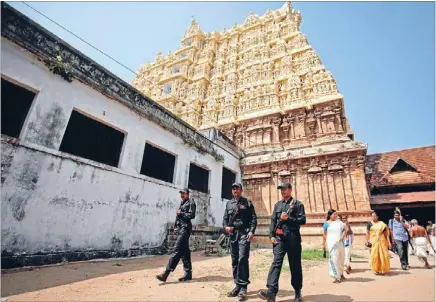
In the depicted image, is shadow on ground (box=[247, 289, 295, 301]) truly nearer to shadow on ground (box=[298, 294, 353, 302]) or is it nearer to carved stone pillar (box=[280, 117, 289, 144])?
shadow on ground (box=[298, 294, 353, 302])

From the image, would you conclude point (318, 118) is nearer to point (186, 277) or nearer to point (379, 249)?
point (379, 249)

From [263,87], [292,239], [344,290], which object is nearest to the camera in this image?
[292,239]

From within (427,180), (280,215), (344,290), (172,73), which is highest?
(172,73)

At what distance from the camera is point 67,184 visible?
5.99 meters

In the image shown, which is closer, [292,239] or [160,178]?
[292,239]

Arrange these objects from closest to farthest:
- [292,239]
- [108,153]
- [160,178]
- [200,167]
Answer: [292,239] < [108,153] < [160,178] < [200,167]

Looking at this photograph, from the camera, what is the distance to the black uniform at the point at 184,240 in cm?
453

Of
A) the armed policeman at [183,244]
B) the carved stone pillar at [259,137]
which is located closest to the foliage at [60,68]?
the armed policeman at [183,244]

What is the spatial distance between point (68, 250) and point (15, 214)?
147cm

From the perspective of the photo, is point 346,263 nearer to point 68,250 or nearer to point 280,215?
point 280,215

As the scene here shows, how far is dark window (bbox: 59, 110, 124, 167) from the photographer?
6.46 metres

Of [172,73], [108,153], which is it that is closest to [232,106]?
[172,73]

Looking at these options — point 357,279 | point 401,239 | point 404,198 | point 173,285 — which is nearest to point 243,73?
point 404,198

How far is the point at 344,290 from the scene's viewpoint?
4238mm
